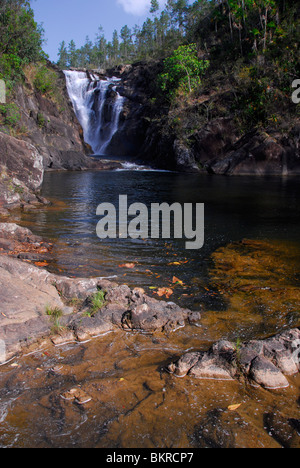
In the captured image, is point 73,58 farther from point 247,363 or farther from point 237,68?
point 247,363

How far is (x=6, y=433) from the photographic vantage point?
2338 millimetres

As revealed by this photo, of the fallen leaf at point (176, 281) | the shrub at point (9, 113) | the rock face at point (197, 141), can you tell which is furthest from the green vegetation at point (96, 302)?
the rock face at point (197, 141)

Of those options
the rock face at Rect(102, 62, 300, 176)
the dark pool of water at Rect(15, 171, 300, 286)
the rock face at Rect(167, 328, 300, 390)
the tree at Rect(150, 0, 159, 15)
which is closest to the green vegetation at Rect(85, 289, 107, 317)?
the dark pool of water at Rect(15, 171, 300, 286)

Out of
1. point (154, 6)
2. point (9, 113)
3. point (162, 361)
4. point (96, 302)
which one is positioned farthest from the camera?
point (154, 6)

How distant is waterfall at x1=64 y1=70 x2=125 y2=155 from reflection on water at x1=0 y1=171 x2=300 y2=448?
1337 inches

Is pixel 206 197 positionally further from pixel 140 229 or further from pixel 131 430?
pixel 131 430

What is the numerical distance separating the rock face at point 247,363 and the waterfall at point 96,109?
38501mm

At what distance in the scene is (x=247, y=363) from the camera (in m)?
3.04

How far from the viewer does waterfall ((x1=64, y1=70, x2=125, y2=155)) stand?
40.2 meters

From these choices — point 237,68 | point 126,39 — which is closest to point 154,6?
point 126,39

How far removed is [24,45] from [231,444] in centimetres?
2777

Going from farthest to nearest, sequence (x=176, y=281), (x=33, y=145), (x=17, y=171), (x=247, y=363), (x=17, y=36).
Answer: (x=17, y=36)
(x=33, y=145)
(x=17, y=171)
(x=176, y=281)
(x=247, y=363)

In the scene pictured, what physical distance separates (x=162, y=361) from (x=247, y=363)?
848 millimetres
